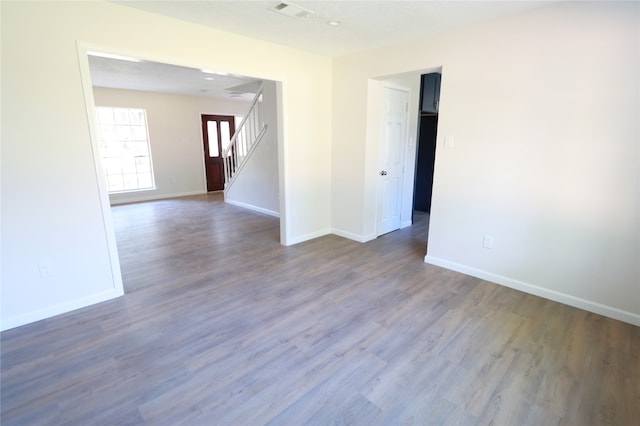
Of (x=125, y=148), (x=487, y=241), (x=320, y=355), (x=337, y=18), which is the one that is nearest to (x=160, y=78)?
(x=125, y=148)

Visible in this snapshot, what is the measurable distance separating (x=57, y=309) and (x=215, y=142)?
21.6ft

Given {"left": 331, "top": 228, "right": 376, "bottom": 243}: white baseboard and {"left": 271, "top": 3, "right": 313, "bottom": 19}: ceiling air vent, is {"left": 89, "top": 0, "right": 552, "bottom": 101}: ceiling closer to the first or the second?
{"left": 271, "top": 3, "right": 313, "bottom": 19}: ceiling air vent

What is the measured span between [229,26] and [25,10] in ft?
4.95

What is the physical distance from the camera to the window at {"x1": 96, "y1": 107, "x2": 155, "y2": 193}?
693cm

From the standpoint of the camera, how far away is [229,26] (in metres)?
3.04

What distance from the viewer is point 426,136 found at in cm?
566

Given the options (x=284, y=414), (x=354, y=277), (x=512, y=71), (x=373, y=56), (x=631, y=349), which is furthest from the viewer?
(x=373, y=56)

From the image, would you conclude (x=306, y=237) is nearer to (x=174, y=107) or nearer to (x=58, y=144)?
(x=58, y=144)

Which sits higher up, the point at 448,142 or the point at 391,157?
the point at 448,142

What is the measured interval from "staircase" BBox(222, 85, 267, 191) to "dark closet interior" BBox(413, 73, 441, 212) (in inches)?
109

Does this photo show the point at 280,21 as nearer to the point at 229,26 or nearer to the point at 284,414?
the point at 229,26

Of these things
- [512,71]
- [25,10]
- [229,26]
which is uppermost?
[229,26]

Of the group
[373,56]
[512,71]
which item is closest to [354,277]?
[512,71]

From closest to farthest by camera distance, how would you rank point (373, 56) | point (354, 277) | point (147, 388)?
1. point (147, 388)
2. point (354, 277)
3. point (373, 56)
